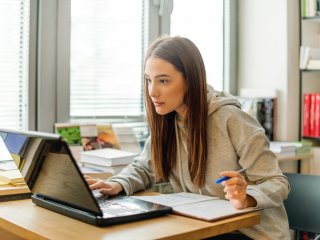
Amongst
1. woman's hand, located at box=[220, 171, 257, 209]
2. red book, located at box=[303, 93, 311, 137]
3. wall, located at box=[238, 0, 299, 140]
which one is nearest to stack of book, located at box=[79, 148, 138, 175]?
woman's hand, located at box=[220, 171, 257, 209]

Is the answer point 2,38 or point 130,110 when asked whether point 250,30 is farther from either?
point 2,38

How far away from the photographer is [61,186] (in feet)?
4.14

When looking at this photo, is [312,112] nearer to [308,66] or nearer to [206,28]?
[308,66]

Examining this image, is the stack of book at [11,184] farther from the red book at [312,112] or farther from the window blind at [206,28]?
the red book at [312,112]

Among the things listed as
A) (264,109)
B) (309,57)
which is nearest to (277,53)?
(309,57)

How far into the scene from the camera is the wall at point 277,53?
3047 mm

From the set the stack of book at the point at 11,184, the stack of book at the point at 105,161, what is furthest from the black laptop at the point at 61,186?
the stack of book at the point at 105,161

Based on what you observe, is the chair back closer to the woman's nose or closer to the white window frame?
the woman's nose

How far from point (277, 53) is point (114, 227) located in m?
2.22

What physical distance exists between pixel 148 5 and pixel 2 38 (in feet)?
3.03

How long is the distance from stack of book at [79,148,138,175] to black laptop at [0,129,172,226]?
1.92ft

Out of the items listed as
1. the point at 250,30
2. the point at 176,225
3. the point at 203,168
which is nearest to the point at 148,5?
the point at 250,30

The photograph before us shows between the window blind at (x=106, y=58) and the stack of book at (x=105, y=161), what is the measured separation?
15.0 inches

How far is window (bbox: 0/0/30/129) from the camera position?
2223 millimetres
